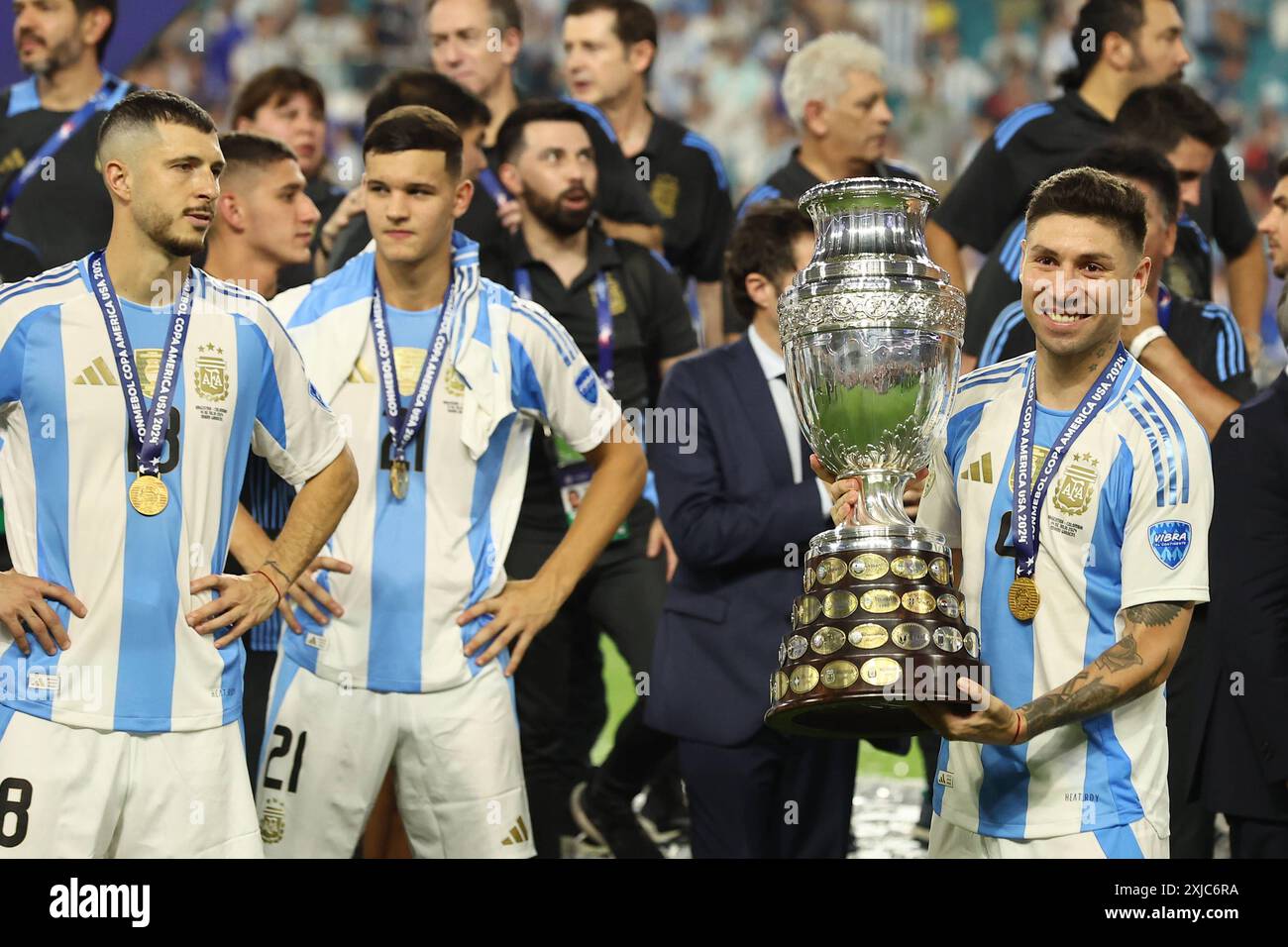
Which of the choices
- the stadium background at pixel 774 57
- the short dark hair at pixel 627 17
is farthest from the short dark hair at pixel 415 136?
the stadium background at pixel 774 57

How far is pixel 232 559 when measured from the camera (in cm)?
520

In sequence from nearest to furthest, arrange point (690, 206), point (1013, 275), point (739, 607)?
1. point (739, 607)
2. point (1013, 275)
3. point (690, 206)

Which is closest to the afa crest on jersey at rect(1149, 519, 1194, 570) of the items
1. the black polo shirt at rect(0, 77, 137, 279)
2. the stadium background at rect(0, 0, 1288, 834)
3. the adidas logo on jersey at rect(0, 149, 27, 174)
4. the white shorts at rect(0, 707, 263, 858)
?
the white shorts at rect(0, 707, 263, 858)

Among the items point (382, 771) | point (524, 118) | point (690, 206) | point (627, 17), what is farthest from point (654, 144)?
point (382, 771)

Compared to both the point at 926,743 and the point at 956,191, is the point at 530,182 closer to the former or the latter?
the point at 956,191

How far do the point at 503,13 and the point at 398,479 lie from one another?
2930 millimetres

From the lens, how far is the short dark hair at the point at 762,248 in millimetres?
5295

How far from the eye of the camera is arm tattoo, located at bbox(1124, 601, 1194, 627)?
3766 mm

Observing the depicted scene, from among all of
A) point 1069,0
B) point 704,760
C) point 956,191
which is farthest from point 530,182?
point 1069,0

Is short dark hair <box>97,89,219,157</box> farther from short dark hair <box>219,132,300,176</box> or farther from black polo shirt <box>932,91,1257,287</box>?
black polo shirt <box>932,91,1257,287</box>

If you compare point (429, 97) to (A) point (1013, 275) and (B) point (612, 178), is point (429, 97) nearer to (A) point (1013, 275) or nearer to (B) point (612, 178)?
(B) point (612, 178)

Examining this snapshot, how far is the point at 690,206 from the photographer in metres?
7.15

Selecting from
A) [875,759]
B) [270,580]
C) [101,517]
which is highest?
[101,517]

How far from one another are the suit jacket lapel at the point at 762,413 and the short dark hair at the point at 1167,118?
68.3 inches
